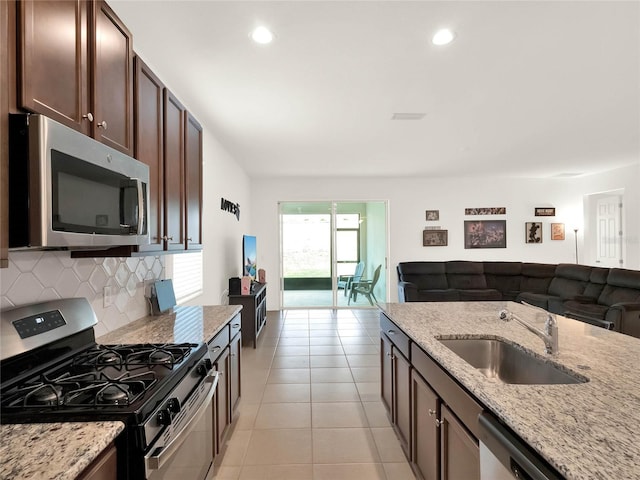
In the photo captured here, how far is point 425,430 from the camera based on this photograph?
1615 millimetres

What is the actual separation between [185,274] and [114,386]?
200cm

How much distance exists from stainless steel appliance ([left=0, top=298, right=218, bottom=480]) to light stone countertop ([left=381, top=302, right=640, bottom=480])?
1.09 meters

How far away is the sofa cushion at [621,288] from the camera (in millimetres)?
4262

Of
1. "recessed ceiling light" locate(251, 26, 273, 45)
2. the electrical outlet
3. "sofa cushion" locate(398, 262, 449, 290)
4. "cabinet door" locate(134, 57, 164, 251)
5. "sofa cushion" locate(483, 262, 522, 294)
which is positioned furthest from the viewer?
"sofa cushion" locate(398, 262, 449, 290)

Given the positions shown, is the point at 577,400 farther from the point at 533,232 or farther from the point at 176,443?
the point at 533,232

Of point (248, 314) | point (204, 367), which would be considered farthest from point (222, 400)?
point (248, 314)

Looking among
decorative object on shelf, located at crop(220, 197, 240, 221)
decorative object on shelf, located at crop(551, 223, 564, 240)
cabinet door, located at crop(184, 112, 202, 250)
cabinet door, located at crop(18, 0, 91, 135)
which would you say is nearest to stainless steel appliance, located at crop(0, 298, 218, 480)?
cabinet door, located at crop(18, 0, 91, 135)

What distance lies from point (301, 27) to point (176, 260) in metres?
2.07

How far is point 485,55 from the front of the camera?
7.28ft

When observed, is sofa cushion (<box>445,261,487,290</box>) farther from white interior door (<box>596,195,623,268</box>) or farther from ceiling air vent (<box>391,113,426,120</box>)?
ceiling air vent (<box>391,113,426,120</box>)

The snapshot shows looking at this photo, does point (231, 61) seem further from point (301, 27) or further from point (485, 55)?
point (485, 55)

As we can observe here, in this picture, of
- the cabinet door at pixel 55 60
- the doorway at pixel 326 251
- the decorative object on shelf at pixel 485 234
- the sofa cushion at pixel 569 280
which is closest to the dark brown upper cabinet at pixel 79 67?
the cabinet door at pixel 55 60

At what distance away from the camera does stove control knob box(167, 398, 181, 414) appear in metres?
1.17

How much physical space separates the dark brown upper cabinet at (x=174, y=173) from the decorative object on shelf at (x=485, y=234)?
5.95 m
